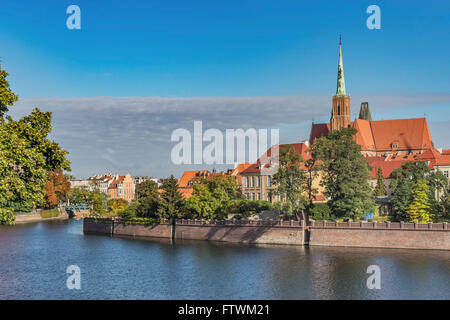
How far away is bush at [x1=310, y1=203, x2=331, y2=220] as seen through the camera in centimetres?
6731

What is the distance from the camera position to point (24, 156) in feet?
104

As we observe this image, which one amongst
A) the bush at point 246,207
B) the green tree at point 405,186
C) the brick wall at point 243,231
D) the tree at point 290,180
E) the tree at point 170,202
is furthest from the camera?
the tree at point 170,202

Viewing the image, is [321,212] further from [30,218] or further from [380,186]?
[30,218]

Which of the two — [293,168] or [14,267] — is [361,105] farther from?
[14,267]

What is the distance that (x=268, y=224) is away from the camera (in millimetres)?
68812

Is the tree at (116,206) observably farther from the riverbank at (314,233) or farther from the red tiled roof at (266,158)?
the red tiled roof at (266,158)

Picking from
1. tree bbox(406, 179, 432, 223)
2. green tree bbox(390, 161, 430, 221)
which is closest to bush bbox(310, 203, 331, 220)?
tree bbox(406, 179, 432, 223)

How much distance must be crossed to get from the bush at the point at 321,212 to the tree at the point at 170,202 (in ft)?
72.5

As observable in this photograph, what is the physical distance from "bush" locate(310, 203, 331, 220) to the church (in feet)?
174

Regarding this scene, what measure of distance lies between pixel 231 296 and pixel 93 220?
61.2 m

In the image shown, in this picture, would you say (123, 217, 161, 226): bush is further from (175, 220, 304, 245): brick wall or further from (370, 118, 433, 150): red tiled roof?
(370, 118, 433, 150): red tiled roof

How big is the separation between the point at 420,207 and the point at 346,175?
35.9 ft

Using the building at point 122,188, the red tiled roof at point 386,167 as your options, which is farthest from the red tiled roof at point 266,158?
the building at point 122,188

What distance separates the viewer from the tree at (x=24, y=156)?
30500 millimetres
